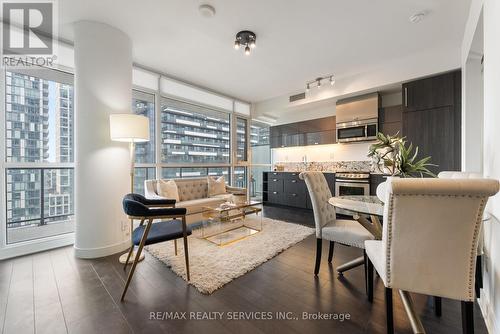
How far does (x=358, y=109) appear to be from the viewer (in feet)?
14.7

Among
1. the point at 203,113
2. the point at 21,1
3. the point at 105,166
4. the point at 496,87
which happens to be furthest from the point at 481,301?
the point at 21,1

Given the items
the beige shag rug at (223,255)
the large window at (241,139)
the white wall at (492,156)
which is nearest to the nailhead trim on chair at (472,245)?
the white wall at (492,156)

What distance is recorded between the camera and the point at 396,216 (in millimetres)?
1146

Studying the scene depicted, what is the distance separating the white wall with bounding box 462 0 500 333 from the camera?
1.36 metres

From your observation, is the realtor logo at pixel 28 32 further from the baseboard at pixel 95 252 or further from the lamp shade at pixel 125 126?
the baseboard at pixel 95 252

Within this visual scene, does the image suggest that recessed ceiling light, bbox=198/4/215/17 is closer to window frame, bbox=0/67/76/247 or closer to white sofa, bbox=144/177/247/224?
window frame, bbox=0/67/76/247

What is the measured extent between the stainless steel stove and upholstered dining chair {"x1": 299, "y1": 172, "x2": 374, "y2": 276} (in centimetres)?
231

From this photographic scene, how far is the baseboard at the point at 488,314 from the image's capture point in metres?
1.35

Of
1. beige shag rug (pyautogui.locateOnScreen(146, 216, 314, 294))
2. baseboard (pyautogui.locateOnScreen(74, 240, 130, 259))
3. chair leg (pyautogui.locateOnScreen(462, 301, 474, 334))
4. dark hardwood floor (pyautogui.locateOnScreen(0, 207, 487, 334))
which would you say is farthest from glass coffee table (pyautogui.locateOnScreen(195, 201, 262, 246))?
chair leg (pyautogui.locateOnScreen(462, 301, 474, 334))

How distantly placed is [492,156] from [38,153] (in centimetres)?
486

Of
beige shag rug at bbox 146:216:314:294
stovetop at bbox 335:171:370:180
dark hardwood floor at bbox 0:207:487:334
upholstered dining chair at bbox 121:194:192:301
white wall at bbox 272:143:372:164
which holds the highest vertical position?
white wall at bbox 272:143:372:164

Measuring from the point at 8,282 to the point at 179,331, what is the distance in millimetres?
1915

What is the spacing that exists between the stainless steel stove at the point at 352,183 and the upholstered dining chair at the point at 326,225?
7.59ft

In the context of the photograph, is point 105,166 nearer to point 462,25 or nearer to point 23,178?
point 23,178
